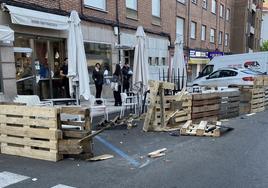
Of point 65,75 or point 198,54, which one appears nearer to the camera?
point 65,75

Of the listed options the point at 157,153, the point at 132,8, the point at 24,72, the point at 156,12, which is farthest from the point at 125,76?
the point at 156,12

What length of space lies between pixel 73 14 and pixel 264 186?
6.28 meters

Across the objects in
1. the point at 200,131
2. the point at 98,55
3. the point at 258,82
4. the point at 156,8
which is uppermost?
the point at 156,8

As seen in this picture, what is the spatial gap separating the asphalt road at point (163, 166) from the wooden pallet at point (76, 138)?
19 cm

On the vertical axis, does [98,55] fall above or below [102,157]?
above

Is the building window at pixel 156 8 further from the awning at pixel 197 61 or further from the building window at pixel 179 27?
the awning at pixel 197 61

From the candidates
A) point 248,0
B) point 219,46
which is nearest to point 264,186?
point 219,46

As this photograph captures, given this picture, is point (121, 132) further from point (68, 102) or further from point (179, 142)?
point (68, 102)

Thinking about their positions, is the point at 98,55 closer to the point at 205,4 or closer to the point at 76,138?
the point at 76,138

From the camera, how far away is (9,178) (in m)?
4.33

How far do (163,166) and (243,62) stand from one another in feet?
49.1

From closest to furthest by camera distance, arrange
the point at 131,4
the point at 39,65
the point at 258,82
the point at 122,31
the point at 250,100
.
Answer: the point at 39,65 < the point at 250,100 < the point at 258,82 < the point at 122,31 < the point at 131,4

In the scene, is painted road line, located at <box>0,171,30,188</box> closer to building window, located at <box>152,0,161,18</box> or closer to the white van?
the white van

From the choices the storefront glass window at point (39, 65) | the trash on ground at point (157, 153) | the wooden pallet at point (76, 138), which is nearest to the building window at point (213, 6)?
the storefront glass window at point (39, 65)
